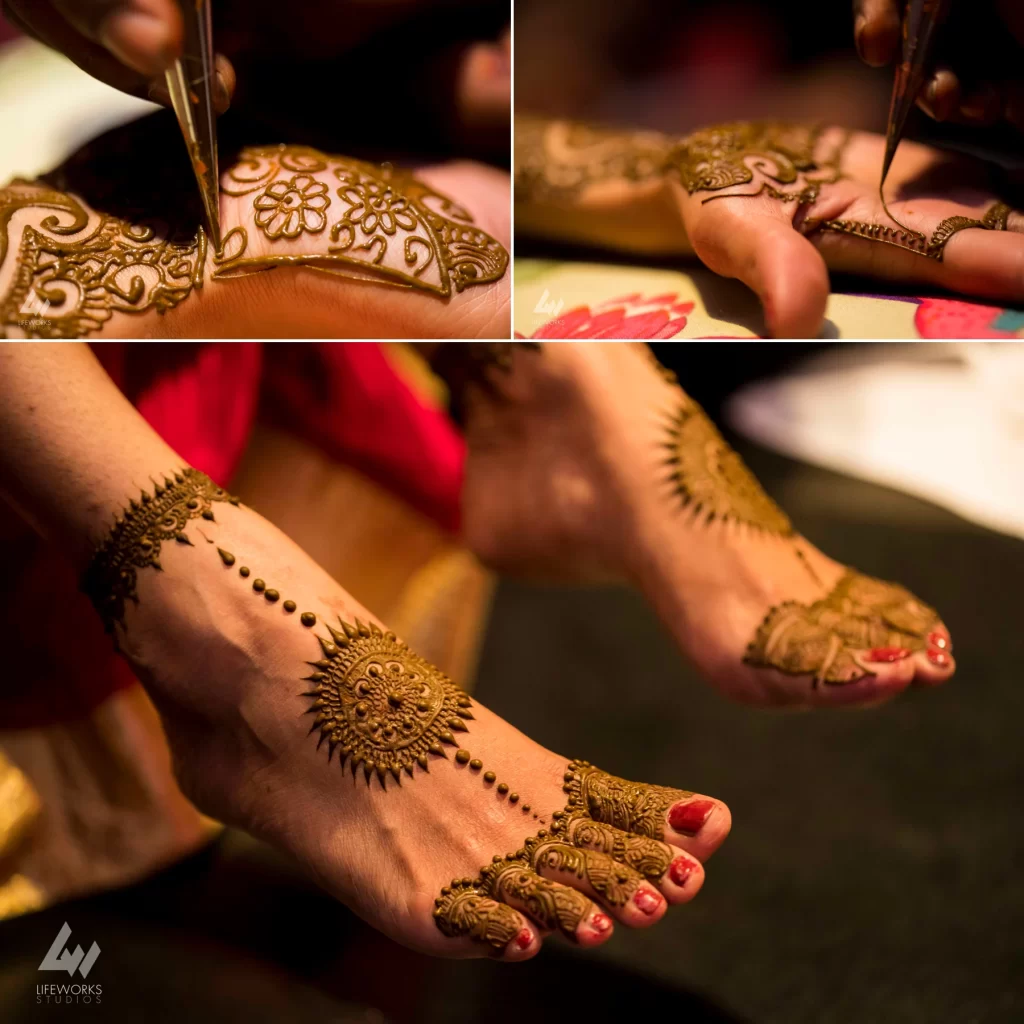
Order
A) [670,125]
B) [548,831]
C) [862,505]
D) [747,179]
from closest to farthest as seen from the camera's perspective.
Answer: [548,831], [747,179], [670,125], [862,505]

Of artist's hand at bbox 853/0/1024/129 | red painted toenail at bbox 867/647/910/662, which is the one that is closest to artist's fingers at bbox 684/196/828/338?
artist's hand at bbox 853/0/1024/129

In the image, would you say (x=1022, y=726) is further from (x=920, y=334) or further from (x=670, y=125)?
(x=670, y=125)

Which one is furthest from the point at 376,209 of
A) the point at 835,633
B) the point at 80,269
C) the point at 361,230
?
the point at 835,633

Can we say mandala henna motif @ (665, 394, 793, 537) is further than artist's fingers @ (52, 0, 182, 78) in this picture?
Yes

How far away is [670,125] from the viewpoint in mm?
793

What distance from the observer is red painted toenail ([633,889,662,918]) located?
508 mm

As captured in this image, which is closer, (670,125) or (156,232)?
(156,232)

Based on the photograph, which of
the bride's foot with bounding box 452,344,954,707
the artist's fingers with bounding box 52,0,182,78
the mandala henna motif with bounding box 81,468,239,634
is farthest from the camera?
the bride's foot with bounding box 452,344,954,707

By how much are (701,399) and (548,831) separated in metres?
0.79

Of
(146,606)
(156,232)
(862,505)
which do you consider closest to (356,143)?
(156,232)

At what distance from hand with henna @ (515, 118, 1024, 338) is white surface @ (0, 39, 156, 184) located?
303mm

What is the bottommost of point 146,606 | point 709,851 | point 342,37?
point 709,851

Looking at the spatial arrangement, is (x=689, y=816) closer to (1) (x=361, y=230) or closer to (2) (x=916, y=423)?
(1) (x=361, y=230)

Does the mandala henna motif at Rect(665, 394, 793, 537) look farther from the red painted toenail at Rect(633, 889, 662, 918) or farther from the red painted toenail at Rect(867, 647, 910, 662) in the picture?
the red painted toenail at Rect(633, 889, 662, 918)
